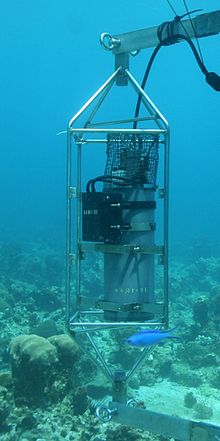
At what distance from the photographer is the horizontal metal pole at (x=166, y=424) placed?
154 inches

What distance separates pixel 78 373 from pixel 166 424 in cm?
619

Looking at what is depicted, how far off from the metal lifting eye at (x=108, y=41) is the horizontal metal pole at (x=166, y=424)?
3.41 m

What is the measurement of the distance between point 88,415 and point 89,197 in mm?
4413

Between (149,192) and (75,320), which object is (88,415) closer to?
(75,320)

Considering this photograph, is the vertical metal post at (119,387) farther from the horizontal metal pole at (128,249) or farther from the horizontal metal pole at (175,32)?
the horizontal metal pole at (175,32)

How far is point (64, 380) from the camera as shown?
27.5 ft

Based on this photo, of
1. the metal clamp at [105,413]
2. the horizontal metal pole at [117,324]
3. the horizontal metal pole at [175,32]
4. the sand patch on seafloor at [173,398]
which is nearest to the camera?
the metal clamp at [105,413]

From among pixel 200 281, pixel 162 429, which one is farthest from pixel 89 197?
pixel 200 281

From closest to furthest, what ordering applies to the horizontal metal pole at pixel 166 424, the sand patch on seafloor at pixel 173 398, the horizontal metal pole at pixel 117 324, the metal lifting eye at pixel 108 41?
the horizontal metal pole at pixel 166 424, the horizontal metal pole at pixel 117 324, the metal lifting eye at pixel 108 41, the sand patch on seafloor at pixel 173 398

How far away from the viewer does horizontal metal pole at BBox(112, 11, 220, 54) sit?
4.71m

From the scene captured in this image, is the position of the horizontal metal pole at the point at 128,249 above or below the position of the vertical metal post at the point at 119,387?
above

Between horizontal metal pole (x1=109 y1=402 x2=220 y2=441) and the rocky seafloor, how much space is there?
2.42m

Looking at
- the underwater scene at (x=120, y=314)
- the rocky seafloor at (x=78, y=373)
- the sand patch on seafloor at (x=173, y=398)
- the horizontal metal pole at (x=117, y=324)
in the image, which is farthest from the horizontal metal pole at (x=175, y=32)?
the sand patch on seafloor at (x=173, y=398)

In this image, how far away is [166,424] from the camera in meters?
4.08
